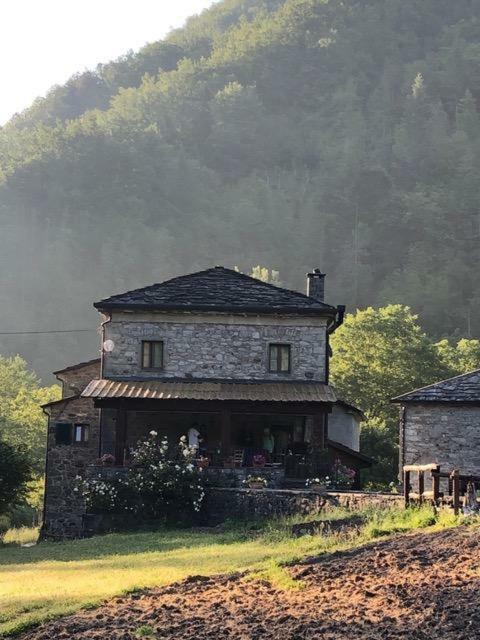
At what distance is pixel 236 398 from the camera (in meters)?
37.2

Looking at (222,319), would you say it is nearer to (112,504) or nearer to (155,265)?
(112,504)

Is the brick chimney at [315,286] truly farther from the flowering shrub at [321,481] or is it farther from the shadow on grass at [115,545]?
the shadow on grass at [115,545]

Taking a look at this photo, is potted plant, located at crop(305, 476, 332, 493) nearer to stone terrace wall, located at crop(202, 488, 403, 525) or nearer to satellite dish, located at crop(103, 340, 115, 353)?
stone terrace wall, located at crop(202, 488, 403, 525)

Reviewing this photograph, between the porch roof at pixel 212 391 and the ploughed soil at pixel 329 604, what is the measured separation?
17.5 m

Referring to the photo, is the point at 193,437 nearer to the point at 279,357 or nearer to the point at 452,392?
the point at 279,357

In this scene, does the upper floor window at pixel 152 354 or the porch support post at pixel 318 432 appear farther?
the upper floor window at pixel 152 354

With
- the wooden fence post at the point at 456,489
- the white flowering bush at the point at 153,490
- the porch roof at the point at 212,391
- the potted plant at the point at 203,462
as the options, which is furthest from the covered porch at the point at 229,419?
the wooden fence post at the point at 456,489

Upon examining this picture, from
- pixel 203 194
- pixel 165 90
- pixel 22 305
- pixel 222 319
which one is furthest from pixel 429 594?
pixel 165 90

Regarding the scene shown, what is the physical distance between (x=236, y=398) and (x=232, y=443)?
3554 mm

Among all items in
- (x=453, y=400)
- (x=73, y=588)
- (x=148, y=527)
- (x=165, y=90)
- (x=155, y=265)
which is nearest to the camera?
(x=73, y=588)

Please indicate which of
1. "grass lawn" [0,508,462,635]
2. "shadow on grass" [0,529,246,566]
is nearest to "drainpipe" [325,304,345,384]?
"shadow on grass" [0,529,246,566]

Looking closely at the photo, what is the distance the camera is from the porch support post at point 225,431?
121 ft

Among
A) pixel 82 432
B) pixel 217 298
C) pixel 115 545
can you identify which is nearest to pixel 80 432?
pixel 82 432

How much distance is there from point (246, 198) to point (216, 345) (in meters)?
114
